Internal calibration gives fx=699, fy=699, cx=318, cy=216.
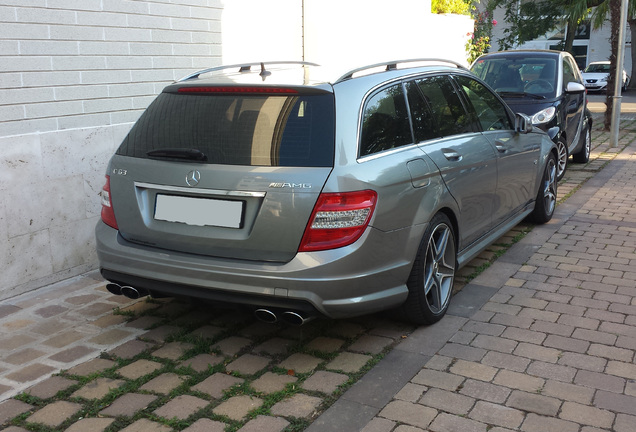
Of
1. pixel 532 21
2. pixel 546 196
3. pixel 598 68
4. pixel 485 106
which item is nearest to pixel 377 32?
pixel 546 196

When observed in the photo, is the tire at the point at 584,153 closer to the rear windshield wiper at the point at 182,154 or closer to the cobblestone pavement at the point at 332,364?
the cobblestone pavement at the point at 332,364

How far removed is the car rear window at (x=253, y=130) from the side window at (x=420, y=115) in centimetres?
85

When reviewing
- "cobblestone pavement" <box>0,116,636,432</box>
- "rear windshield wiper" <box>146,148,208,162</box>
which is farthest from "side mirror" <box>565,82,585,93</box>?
"rear windshield wiper" <box>146,148,208,162</box>

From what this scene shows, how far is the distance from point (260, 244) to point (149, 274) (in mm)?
726

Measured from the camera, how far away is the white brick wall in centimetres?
507

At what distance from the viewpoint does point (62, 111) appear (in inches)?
216

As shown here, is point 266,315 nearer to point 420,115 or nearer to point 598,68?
point 420,115

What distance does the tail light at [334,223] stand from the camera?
142 inches

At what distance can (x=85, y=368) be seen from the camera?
391 cm

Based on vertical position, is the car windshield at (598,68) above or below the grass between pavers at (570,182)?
above

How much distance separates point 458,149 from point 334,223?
1589mm

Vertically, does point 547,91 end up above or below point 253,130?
below

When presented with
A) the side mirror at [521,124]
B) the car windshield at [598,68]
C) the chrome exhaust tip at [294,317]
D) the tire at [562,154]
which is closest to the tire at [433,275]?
the chrome exhaust tip at [294,317]

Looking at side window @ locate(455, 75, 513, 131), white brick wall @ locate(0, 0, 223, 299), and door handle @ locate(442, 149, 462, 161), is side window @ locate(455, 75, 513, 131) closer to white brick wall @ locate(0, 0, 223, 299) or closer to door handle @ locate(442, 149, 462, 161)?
door handle @ locate(442, 149, 462, 161)
